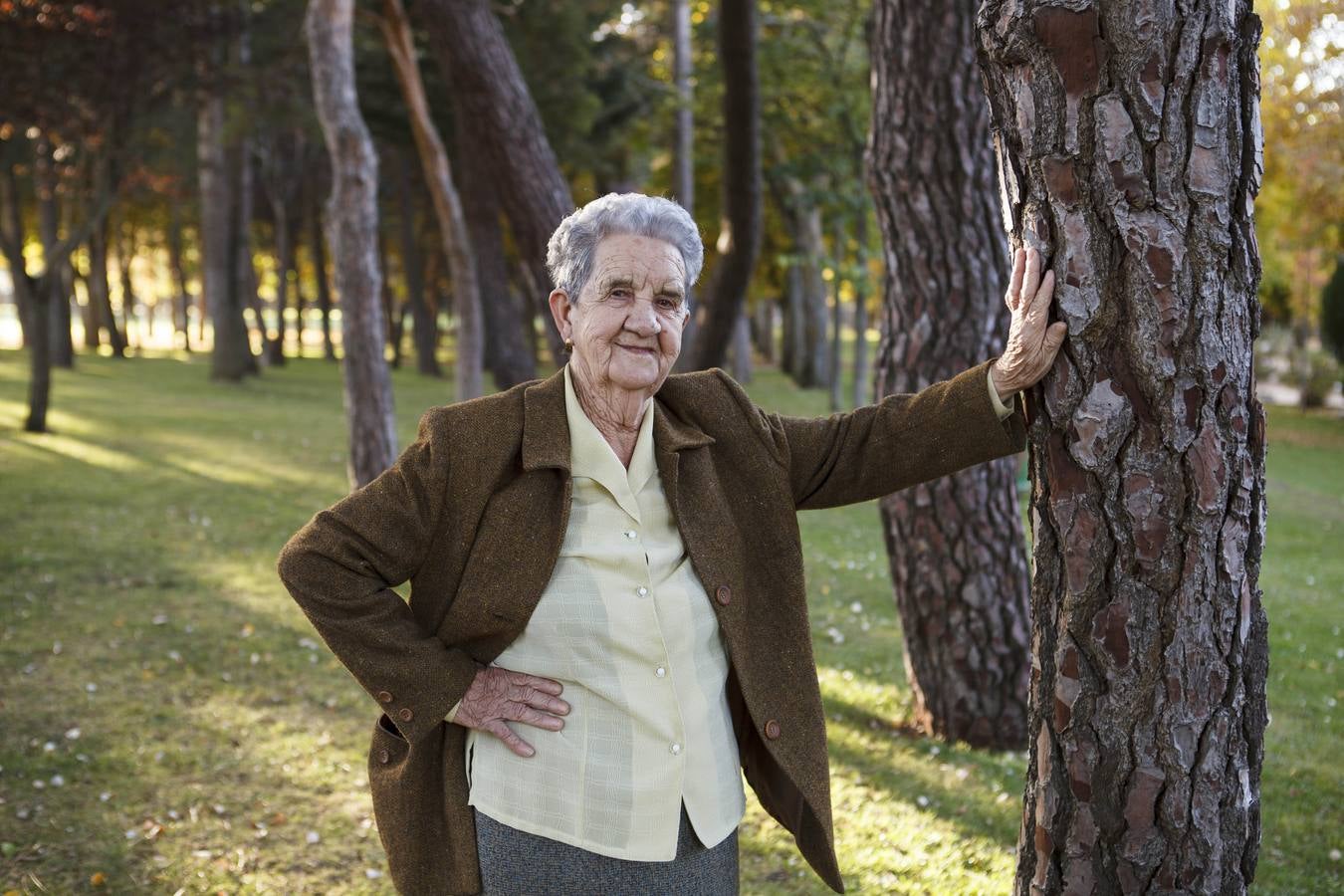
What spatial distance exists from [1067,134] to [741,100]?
527cm

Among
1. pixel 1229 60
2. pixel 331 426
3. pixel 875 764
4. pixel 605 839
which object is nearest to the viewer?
pixel 1229 60

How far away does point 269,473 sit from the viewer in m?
13.6

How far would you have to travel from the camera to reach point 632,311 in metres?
2.60

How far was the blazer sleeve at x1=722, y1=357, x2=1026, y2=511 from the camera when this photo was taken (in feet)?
8.52

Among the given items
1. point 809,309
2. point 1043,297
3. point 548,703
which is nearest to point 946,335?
point 1043,297

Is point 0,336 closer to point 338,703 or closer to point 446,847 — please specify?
point 338,703

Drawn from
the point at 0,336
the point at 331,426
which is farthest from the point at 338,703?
the point at 0,336

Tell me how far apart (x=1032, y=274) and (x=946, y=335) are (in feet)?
9.66

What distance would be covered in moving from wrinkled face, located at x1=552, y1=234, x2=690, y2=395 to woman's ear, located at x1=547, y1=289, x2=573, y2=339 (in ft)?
0.27

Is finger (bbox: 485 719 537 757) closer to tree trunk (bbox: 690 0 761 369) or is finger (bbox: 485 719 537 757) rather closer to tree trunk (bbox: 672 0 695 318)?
tree trunk (bbox: 690 0 761 369)

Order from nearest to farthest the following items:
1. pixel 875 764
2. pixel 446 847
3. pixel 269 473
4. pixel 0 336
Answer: pixel 446 847, pixel 875 764, pixel 269 473, pixel 0 336

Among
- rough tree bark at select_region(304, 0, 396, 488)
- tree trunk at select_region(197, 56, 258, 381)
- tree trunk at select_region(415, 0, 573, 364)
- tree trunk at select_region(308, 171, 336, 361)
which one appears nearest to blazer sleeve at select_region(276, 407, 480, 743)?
tree trunk at select_region(415, 0, 573, 364)

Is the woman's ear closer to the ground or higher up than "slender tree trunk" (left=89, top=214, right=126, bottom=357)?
closer to the ground

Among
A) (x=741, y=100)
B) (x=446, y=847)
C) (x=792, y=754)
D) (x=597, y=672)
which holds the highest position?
(x=741, y=100)
